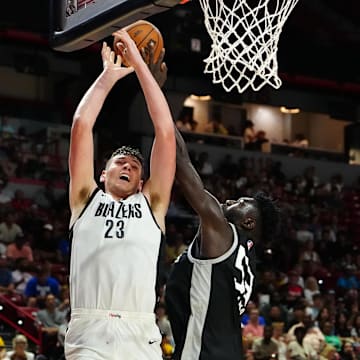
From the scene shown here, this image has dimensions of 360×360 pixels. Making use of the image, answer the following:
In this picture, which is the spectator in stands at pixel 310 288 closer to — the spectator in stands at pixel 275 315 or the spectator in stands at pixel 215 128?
the spectator in stands at pixel 275 315

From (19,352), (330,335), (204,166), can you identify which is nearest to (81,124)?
(19,352)

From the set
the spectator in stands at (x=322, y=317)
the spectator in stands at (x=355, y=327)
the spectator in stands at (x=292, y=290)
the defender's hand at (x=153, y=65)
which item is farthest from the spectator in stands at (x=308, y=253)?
the defender's hand at (x=153, y=65)

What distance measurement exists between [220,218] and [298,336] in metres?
7.67

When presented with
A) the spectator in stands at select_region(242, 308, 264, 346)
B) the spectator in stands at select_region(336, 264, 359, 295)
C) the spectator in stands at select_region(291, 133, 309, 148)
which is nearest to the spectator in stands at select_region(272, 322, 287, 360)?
the spectator in stands at select_region(242, 308, 264, 346)

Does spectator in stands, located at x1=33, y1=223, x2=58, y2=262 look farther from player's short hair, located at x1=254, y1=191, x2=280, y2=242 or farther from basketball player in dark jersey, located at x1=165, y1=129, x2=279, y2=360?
basketball player in dark jersey, located at x1=165, y1=129, x2=279, y2=360

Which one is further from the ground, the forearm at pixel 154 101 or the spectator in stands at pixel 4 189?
the spectator in stands at pixel 4 189

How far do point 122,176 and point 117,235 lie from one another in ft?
0.97

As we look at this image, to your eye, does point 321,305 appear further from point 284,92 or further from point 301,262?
point 284,92

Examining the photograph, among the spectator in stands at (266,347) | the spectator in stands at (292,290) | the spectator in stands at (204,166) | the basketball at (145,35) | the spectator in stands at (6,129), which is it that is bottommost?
the spectator in stands at (266,347)

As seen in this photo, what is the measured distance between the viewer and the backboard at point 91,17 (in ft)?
13.6

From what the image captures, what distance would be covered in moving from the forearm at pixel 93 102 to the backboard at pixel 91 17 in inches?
8.6

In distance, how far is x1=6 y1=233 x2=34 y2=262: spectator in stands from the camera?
1374cm

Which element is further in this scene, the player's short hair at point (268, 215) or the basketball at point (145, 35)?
the player's short hair at point (268, 215)

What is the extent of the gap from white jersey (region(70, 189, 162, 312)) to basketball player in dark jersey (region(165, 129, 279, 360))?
617 mm
